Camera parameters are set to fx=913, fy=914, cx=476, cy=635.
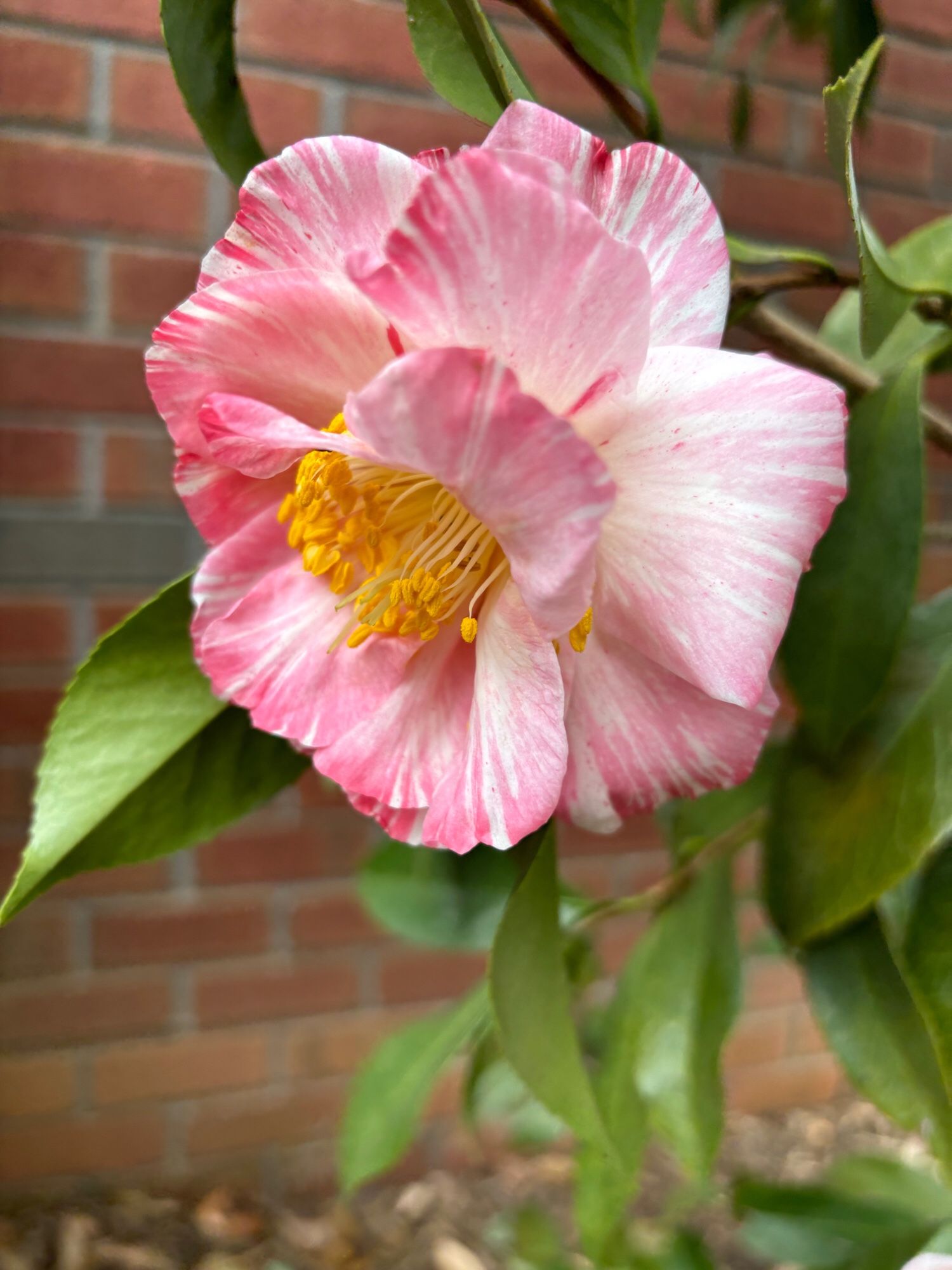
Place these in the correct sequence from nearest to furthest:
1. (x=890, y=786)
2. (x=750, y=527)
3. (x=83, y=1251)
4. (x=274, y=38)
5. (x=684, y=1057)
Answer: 1. (x=750, y=527)
2. (x=890, y=786)
3. (x=684, y=1057)
4. (x=274, y=38)
5. (x=83, y=1251)

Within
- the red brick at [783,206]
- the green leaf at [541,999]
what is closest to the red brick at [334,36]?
the red brick at [783,206]

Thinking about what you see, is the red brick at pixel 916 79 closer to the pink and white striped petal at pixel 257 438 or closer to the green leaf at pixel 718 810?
the green leaf at pixel 718 810

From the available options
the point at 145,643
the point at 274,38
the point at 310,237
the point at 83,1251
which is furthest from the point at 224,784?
the point at 83,1251

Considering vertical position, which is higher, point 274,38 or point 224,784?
point 274,38

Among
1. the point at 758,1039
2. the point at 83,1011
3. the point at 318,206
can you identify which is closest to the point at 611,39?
the point at 318,206

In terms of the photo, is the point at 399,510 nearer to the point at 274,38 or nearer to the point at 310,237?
the point at 310,237

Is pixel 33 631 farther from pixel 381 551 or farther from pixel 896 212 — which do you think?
pixel 896 212

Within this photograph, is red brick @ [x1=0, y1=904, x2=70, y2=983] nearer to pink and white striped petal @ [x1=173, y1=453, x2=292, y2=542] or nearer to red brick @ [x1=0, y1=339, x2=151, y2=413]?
red brick @ [x1=0, y1=339, x2=151, y2=413]
